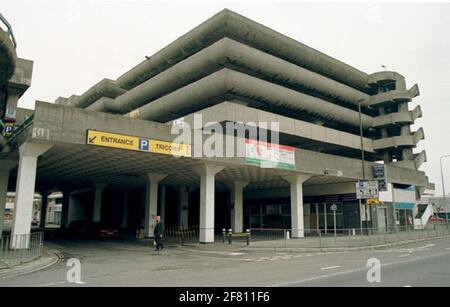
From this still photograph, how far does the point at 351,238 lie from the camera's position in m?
26.5

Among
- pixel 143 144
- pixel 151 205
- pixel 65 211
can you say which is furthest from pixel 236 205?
pixel 65 211

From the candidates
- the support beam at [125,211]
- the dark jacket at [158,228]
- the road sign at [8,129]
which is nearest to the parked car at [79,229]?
the road sign at [8,129]

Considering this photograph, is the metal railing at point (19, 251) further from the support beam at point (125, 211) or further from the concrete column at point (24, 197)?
the support beam at point (125, 211)

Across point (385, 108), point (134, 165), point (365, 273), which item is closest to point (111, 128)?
point (134, 165)

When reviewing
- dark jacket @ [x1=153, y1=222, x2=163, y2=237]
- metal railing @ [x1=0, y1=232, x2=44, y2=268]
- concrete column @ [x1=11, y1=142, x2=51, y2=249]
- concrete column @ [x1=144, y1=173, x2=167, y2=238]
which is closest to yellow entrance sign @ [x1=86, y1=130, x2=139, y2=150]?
concrete column @ [x1=11, y1=142, x2=51, y2=249]

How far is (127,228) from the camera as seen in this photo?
162 feet

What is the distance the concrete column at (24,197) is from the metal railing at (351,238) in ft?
42.9

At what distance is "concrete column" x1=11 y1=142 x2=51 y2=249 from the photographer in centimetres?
1717

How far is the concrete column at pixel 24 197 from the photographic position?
17172 mm

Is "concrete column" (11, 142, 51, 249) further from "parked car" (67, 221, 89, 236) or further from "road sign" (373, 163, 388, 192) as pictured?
"road sign" (373, 163, 388, 192)

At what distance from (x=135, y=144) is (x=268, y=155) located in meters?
10.8

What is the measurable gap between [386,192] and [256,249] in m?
24.9

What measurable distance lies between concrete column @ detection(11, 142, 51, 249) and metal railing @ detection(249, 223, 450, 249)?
13089mm
